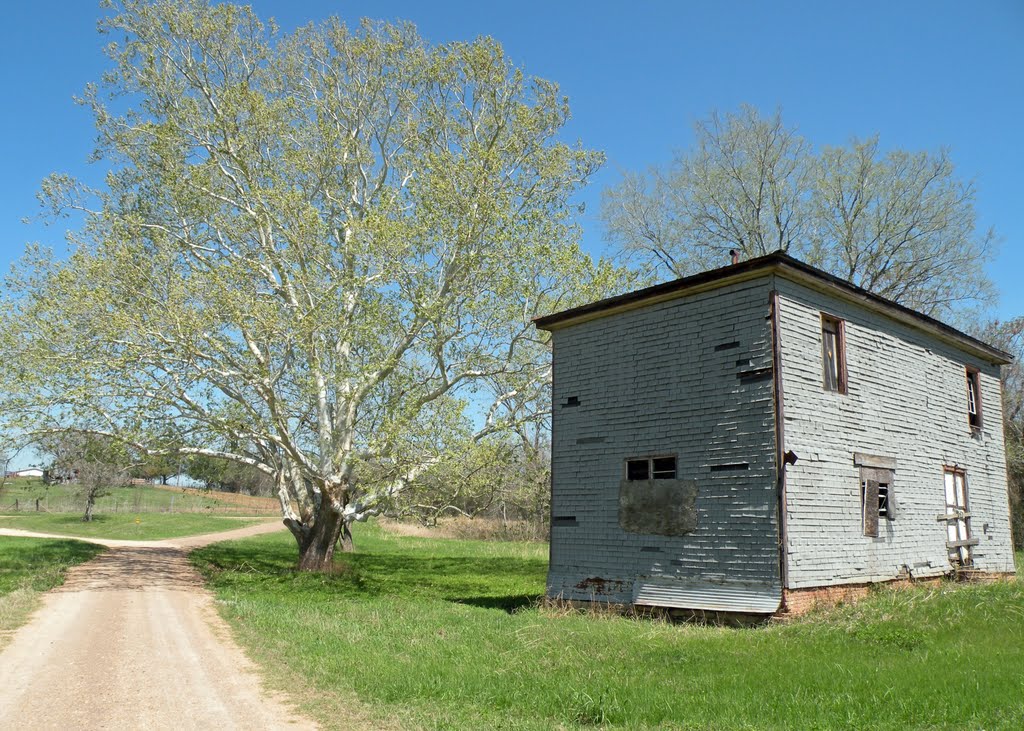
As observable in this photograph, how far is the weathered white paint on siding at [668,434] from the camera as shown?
14.3m

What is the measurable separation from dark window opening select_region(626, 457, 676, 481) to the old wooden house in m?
0.03

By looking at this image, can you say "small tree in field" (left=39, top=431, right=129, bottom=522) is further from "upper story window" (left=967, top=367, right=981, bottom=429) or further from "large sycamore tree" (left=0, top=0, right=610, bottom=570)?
"upper story window" (left=967, top=367, right=981, bottom=429)

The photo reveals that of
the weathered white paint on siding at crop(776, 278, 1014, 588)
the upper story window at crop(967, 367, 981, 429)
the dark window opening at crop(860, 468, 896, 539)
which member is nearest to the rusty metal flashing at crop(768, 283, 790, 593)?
the weathered white paint on siding at crop(776, 278, 1014, 588)

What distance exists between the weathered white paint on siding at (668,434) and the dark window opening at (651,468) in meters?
0.20

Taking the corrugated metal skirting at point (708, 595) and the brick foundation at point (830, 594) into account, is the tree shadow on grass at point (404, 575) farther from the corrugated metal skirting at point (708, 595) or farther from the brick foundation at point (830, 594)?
the brick foundation at point (830, 594)

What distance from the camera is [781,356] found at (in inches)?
566

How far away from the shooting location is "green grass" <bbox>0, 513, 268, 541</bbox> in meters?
42.1

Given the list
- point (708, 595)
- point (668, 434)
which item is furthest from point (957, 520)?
point (668, 434)

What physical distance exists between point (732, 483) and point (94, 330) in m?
16.3

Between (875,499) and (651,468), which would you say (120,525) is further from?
(875,499)

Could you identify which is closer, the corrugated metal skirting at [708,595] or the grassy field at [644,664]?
the grassy field at [644,664]

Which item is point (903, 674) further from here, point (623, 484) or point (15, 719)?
point (15, 719)

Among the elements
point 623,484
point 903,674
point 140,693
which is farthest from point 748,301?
point 140,693

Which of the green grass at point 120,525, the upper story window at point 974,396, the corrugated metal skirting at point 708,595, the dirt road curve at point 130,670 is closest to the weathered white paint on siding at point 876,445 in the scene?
the upper story window at point 974,396
